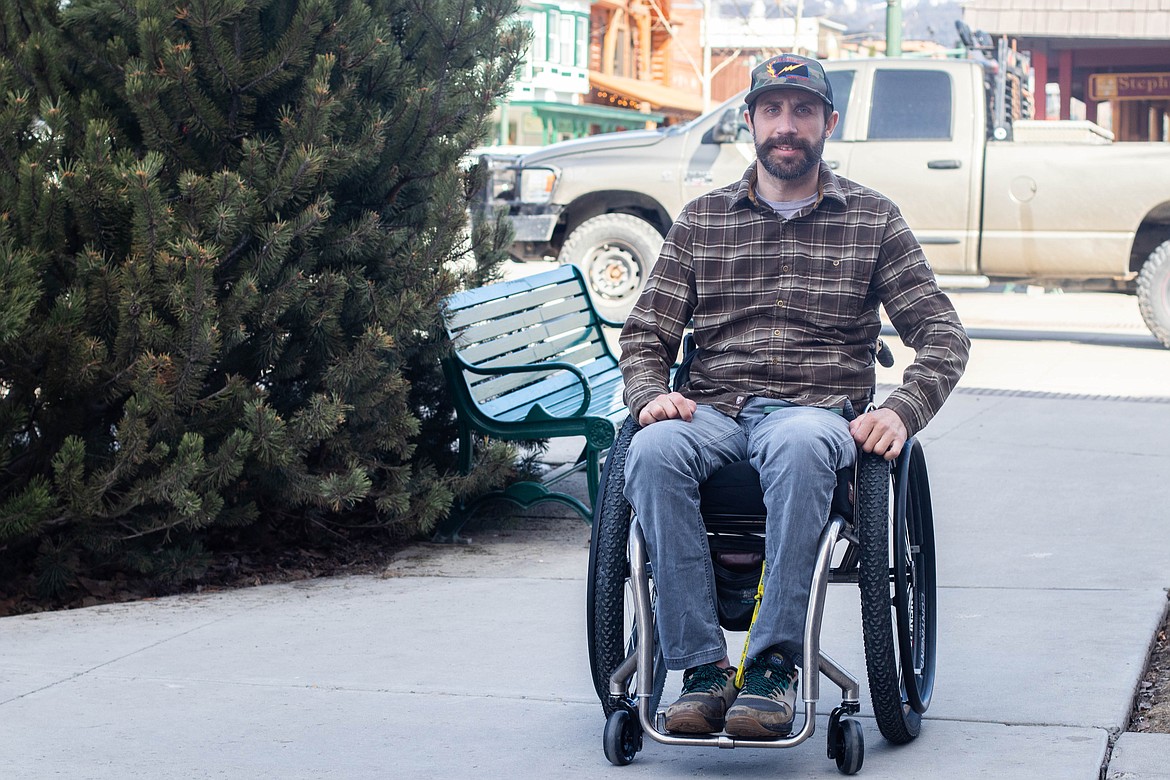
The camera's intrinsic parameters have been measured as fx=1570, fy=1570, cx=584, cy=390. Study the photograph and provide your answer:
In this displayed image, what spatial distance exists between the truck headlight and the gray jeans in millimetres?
9632

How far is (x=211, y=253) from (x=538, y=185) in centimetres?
833

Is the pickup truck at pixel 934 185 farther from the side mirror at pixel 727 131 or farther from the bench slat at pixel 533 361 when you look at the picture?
the bench slat at pixel 533 361

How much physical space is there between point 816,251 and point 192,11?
2.35 metres

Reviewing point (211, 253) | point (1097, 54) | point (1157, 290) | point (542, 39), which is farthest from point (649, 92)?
point (211, 253)

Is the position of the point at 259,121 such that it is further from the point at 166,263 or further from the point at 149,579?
the point at 149,579

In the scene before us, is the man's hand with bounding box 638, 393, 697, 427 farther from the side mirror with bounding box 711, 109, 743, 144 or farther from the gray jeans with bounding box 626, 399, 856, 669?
the side mirror with bounding box 711, 109, 743, 144

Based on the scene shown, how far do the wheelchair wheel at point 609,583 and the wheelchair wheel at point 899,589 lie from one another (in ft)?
1.71

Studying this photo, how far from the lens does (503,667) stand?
14.8ft

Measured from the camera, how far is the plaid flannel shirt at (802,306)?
3965 mm

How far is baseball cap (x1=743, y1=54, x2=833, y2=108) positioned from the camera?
3975 mm

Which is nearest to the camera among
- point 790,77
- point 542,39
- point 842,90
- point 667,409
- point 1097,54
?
point 667,409

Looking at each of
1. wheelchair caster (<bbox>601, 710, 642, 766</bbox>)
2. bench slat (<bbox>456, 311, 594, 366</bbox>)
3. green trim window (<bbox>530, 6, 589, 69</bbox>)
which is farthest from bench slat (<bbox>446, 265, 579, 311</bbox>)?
green trim window (<bbox>530, 6, 589, 69</bbox>)

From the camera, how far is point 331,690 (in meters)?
4.30

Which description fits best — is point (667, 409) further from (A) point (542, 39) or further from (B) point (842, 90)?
(A) point (542, 39)
